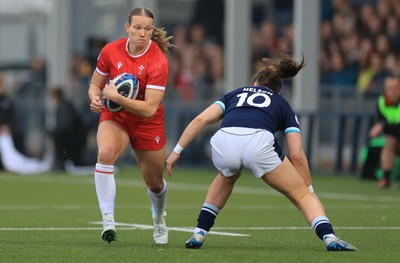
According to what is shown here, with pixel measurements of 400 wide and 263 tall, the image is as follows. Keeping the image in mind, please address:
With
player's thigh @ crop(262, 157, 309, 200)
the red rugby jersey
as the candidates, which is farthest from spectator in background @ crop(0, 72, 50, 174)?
player's thigh @ crop(262, 157, 309, 200)

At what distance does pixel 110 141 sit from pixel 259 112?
147 centimetres

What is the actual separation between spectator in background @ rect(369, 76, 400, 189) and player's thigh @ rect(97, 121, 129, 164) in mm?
9851

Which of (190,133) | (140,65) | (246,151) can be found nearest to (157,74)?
(140,65)

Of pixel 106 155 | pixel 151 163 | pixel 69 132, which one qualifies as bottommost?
pixel 69 132

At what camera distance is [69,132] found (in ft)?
88.5

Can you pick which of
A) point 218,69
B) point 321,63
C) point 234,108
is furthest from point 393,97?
point 234,108

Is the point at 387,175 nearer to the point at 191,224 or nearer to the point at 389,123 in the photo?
the point at 389,123

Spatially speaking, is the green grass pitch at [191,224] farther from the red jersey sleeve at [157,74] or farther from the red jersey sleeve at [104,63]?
the red jersey sleeve at [104,63]

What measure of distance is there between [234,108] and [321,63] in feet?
52.6

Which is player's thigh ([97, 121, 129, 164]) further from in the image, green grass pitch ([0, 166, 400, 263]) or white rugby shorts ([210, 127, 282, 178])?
white rugby shorts ([210, 127, 282, 178])

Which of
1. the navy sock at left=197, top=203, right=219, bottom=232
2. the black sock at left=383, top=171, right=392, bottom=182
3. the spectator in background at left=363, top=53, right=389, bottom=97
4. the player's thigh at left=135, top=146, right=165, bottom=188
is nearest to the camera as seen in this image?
the navy sock at left=197, top=203, right=219, bottom=232

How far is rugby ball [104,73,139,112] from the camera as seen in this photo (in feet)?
35.3

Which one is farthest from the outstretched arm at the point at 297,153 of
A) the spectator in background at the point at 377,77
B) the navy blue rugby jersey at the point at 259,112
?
the spectator in background at the point at 377,77

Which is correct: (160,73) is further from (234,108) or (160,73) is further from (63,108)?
(63,108)
